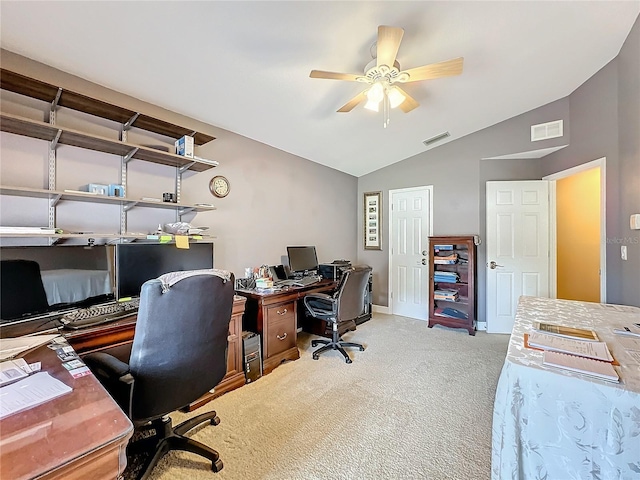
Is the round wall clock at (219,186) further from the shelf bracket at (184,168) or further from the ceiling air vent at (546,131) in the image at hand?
the ceiling air vent at (546,131)

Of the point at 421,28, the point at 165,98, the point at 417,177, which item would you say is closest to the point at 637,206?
the point at 421,28

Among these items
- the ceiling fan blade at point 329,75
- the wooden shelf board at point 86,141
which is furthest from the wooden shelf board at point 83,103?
the ceiling fan blade at point 329,75

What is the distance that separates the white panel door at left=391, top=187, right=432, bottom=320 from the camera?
14.6ft

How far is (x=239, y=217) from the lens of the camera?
3178 millimetres

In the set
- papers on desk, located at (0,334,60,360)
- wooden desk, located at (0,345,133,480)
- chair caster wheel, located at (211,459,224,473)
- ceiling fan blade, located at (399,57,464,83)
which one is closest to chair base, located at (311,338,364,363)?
chair caster wheel, located at (211,459,224,473)

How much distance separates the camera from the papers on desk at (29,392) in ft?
2.84

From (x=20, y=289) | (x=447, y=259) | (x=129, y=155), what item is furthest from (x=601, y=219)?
(x=20, y=289)

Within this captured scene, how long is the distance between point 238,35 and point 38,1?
1038 mm

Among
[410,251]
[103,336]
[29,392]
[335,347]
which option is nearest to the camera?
[29,392]

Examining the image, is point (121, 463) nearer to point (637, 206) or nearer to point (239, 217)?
point (239, 217)

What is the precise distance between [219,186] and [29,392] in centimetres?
227

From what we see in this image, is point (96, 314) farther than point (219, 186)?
No

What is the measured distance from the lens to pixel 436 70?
1976 millimetres

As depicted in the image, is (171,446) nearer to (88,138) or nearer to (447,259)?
(88,138)
